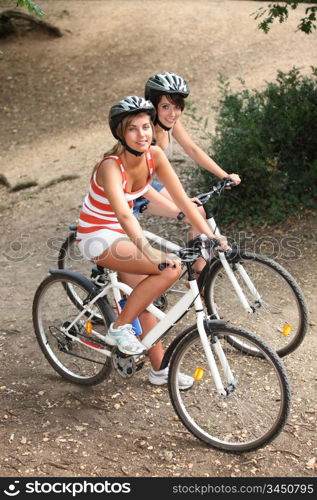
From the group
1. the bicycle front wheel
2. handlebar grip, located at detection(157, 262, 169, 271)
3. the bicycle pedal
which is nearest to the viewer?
handlebar grip, located at detection(157, 262, 169, 271)

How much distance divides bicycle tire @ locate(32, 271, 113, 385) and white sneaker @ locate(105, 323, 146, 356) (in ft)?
0.53

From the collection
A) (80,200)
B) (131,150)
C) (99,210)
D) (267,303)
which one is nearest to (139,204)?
(99,210)

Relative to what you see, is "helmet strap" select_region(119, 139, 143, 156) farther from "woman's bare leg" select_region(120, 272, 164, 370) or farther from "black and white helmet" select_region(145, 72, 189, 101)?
"woman's bare leg" select_region(120, 272, 164, 370)

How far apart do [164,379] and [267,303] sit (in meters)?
0.94

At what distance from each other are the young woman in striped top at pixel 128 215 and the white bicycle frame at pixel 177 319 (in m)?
0.11

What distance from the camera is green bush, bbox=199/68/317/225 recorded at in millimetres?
Answer: 6508

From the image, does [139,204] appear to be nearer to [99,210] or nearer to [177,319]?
[99,210]

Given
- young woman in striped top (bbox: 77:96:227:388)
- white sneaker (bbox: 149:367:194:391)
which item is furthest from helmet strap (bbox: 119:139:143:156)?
white sneaker (bbox: 149:367:194:391)

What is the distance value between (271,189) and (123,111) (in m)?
3.21

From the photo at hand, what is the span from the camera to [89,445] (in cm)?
393

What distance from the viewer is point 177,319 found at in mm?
3857
